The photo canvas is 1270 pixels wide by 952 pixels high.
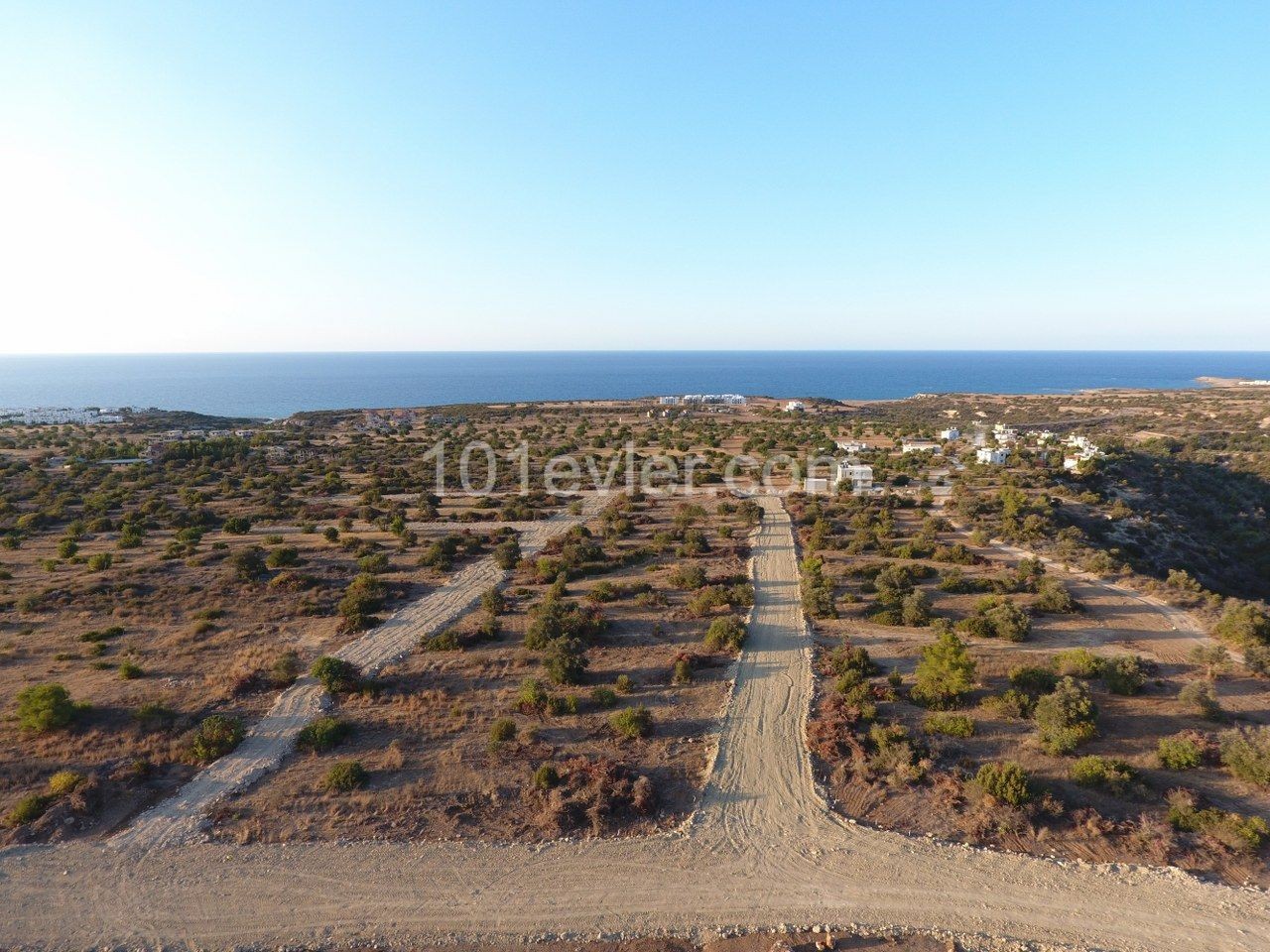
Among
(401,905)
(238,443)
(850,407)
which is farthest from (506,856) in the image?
(850,407)

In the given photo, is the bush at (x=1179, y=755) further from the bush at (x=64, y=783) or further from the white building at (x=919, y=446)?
the white building at (x=919, y=446)

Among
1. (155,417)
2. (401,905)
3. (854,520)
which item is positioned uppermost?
(155,417)

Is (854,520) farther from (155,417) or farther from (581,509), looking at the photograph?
(155,417)

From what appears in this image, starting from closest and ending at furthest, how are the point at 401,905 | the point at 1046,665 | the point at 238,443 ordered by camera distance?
the point at 401,905, the point at 1046,665, the point at 238,443

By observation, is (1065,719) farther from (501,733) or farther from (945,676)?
(501,733)

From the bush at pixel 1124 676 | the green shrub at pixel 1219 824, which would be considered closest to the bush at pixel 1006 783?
the green shrub at pixel 1219 824
